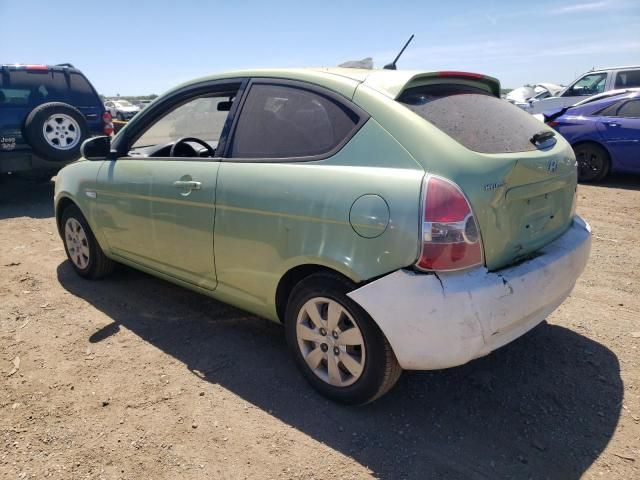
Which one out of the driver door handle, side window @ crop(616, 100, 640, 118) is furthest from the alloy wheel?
side window @ crop(616, 100, 640, 118)

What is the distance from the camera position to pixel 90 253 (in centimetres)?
427

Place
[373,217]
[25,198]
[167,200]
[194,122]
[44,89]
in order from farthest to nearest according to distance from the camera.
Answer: [25,198] → [44,89] → [194,122] → [167,200] → [373,217]

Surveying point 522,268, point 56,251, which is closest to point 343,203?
point 522,268

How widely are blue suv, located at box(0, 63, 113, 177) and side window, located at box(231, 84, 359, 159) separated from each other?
207 inches

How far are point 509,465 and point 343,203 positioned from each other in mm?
1403

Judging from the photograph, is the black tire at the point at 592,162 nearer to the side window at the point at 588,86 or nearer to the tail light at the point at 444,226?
the side window at the point at 588,86

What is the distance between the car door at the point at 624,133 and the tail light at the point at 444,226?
7.08m

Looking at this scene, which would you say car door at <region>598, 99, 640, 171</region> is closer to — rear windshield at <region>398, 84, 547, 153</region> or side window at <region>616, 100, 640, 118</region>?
side window at <region>616, 100, 640, 118</region>

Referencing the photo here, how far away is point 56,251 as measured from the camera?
5.38 meters

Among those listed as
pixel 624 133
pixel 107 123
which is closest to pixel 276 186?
pixel 107 123

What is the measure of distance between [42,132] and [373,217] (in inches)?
253

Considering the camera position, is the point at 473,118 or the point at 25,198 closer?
the point at 473,118

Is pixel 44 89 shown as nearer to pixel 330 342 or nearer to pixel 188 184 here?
pixel 188 184

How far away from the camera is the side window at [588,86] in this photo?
12094mm
